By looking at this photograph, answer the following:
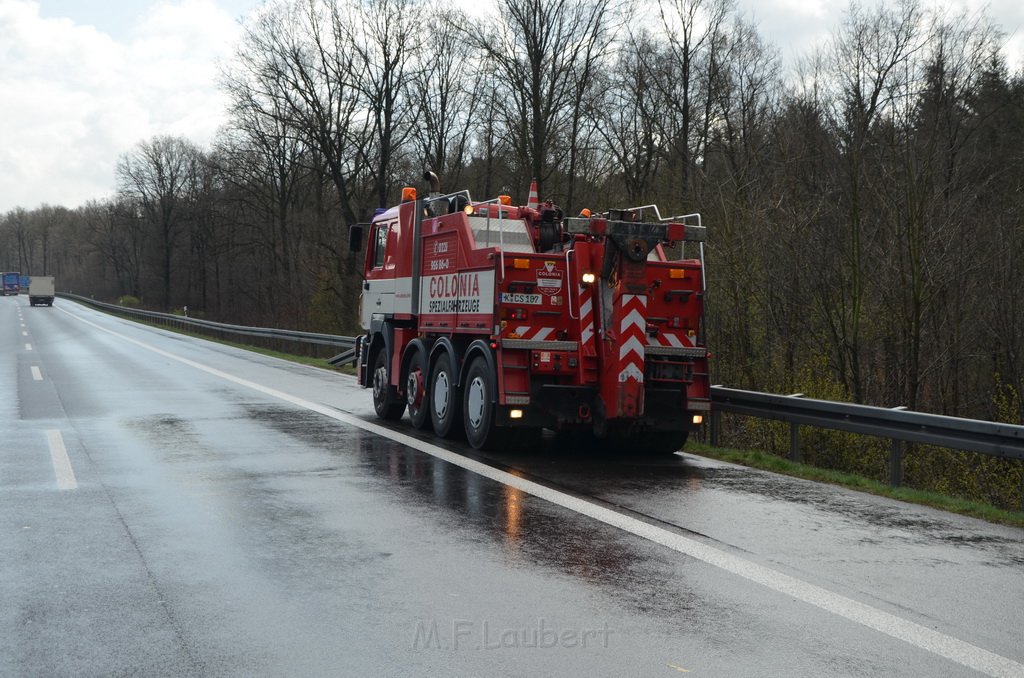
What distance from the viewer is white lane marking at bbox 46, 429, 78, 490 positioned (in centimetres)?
862

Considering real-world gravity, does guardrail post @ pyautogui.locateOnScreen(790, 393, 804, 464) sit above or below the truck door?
below

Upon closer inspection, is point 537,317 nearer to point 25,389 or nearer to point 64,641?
point 64,641

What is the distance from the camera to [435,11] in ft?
117

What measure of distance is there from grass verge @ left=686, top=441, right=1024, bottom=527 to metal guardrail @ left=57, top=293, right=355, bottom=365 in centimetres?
1272

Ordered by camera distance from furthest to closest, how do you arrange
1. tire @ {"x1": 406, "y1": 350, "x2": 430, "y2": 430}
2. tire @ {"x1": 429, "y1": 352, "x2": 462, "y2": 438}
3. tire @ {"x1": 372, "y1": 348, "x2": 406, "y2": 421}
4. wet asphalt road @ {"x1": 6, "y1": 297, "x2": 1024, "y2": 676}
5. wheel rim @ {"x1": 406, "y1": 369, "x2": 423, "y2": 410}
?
tire @ {"x1": 372, "y1": 348, "x2": 406, "y2": 421} → wheel rim @ {"x1": 406, "y1": 369, "x2": 423, "y2": 410} → tire @ {"x1": 406, "y1": 350, "x2": 430, "y2": 430} → tire @ {"x1": 429, "y1": 352, "x2": 462, "y2": 438} → wet asphalt road @ {"x1": 6, "y1": 297, "x2": 1024, "y2": 676}

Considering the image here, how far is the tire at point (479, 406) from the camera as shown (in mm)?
10602

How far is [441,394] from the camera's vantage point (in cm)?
1198

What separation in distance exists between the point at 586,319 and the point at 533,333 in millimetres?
572

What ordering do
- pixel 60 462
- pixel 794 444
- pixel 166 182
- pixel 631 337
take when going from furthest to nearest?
pixel 166 182
pixel 794 444
pixel 631 337
pixel 60 462

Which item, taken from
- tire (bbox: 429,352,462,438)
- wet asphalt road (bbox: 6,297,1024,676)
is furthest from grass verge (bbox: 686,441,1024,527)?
tire (bbox: 429,352,462,438)

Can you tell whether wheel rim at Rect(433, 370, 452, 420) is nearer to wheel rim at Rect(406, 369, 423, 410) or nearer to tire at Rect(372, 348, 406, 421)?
wheel rim at Rect(406, 369, 423, 410)

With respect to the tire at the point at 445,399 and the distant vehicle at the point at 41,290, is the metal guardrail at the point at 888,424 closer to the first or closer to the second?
the tire at the point at 445,399

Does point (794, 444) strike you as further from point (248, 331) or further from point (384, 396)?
point (248, 331)

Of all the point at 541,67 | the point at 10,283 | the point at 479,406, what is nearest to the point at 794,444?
the point at 479,406
